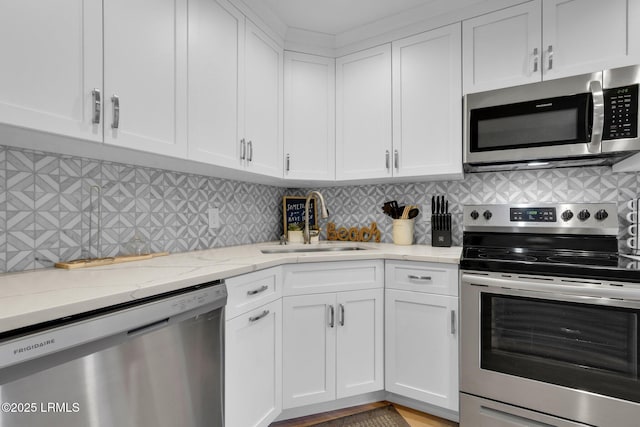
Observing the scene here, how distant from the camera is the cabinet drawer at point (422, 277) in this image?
5.49 feet

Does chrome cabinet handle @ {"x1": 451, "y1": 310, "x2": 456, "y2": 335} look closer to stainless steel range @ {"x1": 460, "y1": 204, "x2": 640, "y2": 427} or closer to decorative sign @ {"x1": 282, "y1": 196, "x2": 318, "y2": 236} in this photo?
stainless steel range @ {"x1": 460, "y1": 204, "x2": 640, "y2": 427}

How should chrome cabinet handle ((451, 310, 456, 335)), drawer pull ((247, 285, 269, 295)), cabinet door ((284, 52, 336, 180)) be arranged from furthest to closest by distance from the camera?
cabinet door ((284, 52, 336, 180)) → chrome cabinet handle ((451, 310, 456, 335)) → drawer pull ((247, 285, 269, 295))

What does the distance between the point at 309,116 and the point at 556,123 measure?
4.84 ft

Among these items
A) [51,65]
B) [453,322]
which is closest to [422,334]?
[453,322]

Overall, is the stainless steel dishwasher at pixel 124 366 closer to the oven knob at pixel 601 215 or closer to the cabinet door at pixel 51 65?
the cabinet door at pixel 51 65

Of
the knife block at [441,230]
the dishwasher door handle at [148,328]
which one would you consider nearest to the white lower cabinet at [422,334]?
the knife block at [441,230]

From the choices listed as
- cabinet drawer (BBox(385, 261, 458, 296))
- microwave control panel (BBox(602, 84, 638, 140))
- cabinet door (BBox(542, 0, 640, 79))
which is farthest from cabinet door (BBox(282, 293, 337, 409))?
cabinet door (BBox(542, 0, 640, 79))

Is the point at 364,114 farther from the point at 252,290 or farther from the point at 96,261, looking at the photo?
the point at 96,261

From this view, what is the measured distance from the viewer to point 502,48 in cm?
181

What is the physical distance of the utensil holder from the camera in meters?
2.28

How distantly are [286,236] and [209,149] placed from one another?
1124 millimetres

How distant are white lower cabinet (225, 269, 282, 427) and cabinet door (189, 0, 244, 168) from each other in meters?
0.69

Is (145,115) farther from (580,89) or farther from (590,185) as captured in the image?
(590,185)

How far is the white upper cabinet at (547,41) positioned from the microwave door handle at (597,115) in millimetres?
123
